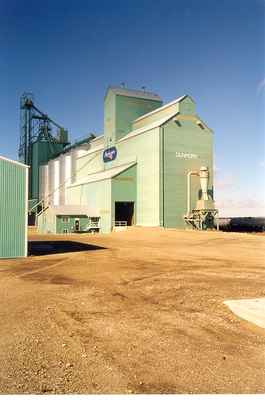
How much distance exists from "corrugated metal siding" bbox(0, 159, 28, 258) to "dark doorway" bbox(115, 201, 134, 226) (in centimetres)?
3246

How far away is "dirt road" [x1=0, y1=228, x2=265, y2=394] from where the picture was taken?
5418mm

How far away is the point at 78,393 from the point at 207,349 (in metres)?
2.78

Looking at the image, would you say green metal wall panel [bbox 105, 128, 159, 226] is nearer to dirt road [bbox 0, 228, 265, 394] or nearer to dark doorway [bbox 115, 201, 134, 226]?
dark doorway [bbox 115, 201, 134, 226]

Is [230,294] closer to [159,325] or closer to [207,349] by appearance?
[159,325]

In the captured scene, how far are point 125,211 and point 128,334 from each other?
4974 centimetres

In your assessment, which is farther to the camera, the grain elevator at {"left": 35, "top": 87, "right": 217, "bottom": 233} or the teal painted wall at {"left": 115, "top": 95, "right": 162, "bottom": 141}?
the teal painted wall at {"left": 115, "top": 95, "right": 162, "bottom": 141}

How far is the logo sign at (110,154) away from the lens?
61938 millimetres

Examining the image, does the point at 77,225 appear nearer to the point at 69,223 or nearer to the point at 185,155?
the point at 69,223

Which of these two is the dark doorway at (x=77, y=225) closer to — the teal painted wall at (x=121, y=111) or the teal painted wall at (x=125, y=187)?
the teal painted wall at (x=125, y=187)

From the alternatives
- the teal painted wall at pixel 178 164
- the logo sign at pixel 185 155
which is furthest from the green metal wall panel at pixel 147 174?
the logo sign at pixel 185 155

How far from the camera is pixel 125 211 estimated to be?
57.4 m

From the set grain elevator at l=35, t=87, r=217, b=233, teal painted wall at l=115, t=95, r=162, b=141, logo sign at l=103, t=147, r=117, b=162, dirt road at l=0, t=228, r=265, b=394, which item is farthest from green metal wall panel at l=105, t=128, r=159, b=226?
dirt road at l=0, t=228, r=265, b=394

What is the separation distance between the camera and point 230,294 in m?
11.5

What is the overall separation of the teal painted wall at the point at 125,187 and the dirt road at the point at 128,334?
1447 inches
